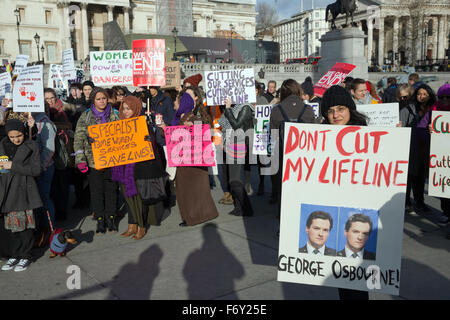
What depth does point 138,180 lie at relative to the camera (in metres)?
5.46

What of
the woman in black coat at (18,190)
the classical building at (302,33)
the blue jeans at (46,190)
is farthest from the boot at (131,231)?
the classical building at (302,33)

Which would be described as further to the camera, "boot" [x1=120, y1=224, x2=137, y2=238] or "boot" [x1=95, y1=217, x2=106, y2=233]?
"boot" [x1=95, y1=217, x2=106, y2=233]

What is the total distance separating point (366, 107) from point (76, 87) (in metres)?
5.48

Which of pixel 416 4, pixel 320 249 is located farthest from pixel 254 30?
pixel 320 249

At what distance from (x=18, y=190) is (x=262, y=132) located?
412 centimetres

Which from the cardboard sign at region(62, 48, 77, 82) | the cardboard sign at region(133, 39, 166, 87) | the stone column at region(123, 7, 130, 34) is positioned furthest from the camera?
the stone column at region(123, 7, 130, 34)

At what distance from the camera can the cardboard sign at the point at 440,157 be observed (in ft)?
16.4

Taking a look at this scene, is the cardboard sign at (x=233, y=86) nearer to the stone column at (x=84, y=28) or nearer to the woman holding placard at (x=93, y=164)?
the woman holding placard at (x=93, y=164)

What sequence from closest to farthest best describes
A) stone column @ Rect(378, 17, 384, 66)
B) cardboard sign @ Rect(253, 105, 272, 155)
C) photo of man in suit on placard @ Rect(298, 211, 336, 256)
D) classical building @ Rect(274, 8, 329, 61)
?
photo of man in suit on placard @ Rect(298, 211, 336, 256) < cardboard sign @ Rect(253, 105, 272, 155) < stone column @ Rect(378, 17, 384, 66) < classical building @ Rect(274, 8, 329, 61)

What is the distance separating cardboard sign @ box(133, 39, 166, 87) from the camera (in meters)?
8.02

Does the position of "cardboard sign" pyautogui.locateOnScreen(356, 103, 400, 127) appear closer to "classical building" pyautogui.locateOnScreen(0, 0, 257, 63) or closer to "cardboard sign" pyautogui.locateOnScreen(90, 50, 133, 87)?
"cardboard sign" pyautogui.locateOnScreen(90, 50, 133, 87)

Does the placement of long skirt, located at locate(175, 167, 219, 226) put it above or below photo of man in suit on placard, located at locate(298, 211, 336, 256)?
below

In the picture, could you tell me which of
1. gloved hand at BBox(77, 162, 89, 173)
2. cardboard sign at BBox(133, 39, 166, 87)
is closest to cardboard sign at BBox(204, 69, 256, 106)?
cardboard sign at BBox(133, 39, 166, 87)

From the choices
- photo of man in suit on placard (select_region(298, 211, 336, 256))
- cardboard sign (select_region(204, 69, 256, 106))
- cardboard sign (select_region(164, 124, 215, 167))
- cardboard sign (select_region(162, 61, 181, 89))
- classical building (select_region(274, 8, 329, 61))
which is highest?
classical building (select_region(274, 8, 329, 61))
